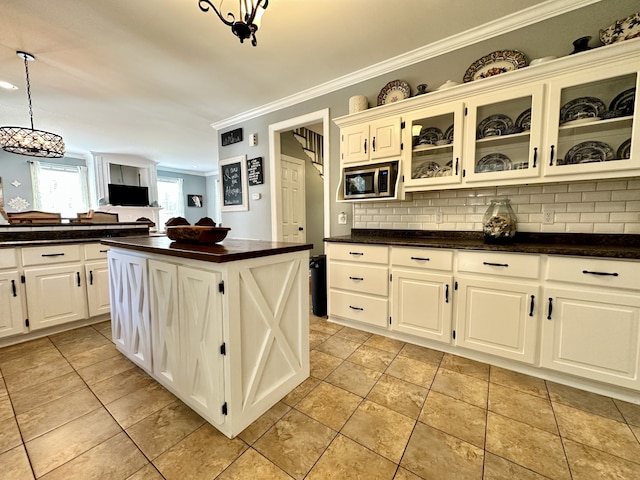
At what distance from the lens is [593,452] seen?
1229mm

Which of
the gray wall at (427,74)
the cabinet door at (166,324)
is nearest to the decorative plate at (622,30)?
the gray wall at (427,74)

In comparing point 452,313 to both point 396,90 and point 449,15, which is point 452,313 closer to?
point 396,90

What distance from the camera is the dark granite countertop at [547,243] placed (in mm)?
1576

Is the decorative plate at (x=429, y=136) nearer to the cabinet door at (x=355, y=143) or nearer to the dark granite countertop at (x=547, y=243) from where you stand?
the cabinet door at (x=355, y=143)

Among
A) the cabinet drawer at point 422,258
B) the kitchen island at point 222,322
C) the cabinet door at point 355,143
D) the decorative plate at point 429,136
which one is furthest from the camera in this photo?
the cabinet door at point 355,143

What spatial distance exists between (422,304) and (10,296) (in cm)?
355

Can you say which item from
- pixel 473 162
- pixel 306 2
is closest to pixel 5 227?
pixel 306 2

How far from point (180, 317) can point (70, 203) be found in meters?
7.58

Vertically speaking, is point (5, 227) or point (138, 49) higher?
point (138, 49)

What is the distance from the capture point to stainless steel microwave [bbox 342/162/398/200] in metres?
2.46

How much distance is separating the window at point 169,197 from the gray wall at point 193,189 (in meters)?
0.13

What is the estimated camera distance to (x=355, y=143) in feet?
8.65

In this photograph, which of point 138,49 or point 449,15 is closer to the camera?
point 449,15

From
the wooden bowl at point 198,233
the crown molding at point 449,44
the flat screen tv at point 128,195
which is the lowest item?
the wooden bowl at point 198,233
